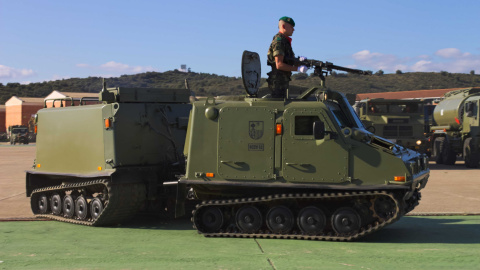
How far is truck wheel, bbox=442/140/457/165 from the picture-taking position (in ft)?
88.7

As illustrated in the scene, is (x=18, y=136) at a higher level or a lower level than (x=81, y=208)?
higher

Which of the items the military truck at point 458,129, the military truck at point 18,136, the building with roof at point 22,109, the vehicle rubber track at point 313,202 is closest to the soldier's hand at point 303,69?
the vehicle rubber track at point 313,202

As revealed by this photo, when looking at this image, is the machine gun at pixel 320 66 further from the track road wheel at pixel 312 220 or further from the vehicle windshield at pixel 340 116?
the track road wheel at pixel 312 220

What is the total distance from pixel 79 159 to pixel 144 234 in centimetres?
233

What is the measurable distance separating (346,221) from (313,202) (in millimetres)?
591

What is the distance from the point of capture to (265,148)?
990 centimetres

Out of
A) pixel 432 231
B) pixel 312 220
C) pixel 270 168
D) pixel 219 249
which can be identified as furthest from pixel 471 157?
pixel 219 249

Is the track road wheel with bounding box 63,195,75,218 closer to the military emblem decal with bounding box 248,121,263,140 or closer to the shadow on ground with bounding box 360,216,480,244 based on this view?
the military emblem decal with bounding box 248,121,263,140

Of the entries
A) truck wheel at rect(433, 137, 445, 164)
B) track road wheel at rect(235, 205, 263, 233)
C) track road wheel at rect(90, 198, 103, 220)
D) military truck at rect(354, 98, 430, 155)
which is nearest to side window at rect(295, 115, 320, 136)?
track road wheel at rect(235, 205, 263, 233)

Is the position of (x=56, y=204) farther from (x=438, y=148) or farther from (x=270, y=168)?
(x=438, y=148)

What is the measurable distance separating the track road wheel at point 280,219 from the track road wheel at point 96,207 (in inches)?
134

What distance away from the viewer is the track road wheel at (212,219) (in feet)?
33.5

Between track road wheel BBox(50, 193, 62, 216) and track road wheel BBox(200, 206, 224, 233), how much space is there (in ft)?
12.1

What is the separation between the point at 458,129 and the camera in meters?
27.2
